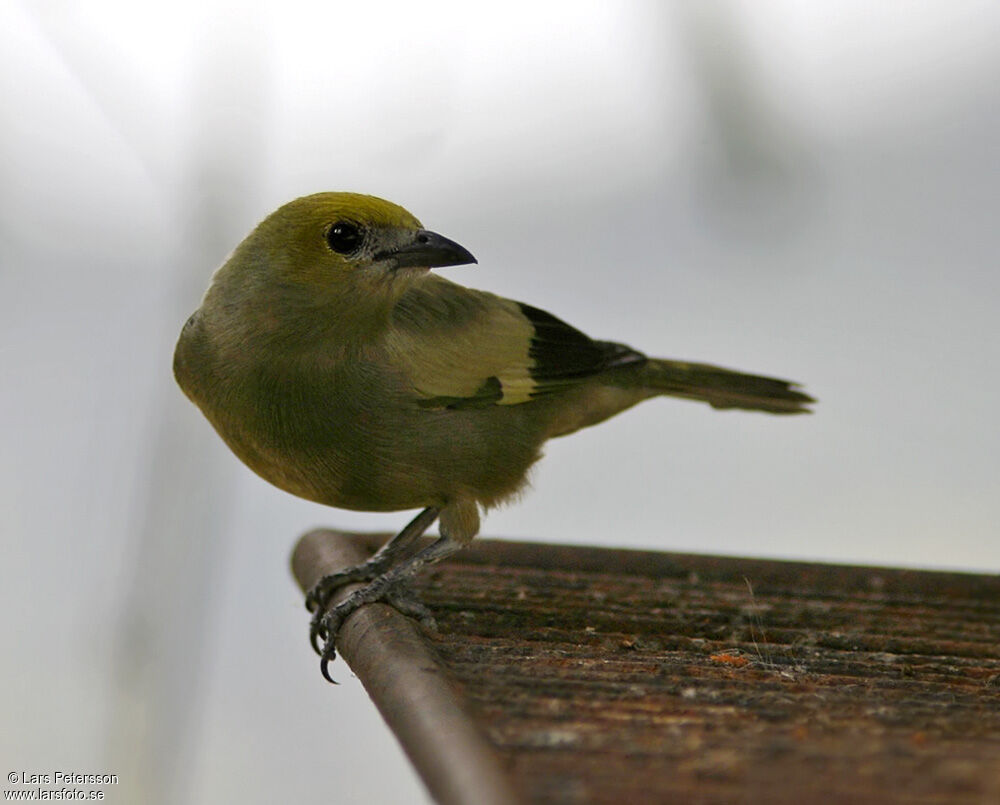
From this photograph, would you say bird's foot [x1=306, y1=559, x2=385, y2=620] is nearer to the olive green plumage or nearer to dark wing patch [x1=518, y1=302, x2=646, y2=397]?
the olive green plumage

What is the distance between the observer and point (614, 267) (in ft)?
27.9

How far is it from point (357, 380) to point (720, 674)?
144cm

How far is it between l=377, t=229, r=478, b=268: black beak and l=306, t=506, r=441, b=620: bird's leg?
0.83 metres

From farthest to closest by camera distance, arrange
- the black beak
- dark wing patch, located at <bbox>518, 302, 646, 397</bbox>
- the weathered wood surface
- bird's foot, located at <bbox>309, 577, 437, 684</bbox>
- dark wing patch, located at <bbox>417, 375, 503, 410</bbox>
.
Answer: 1. dark wing patch, located at <bbox>518, 302, 646, 397</bbox>
2. dark wing patch, located at <bbox>417, 375, 503, 410</bbox>
3. the black beak
4. bird's foot, located at <bbox>309, 577, 437, 684</bbox>
5. the weathered wood surface

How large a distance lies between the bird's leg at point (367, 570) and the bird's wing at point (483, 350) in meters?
0.43

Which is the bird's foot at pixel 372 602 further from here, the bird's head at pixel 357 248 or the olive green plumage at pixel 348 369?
the bird's head at pixel 357 248

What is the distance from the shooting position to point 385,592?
382 centimetres

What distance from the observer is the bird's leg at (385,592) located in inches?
150

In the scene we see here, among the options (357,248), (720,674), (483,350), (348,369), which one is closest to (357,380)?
(348,369)

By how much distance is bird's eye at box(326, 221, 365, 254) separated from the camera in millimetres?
3967

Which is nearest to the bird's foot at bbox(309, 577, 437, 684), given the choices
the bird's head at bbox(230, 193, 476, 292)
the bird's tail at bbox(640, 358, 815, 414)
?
the bird's head at bbox(230, 193, 476, 292)

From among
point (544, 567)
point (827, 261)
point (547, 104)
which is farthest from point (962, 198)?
point (544, 567)

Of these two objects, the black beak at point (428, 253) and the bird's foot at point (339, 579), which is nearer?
the black beak at point (428, 253)

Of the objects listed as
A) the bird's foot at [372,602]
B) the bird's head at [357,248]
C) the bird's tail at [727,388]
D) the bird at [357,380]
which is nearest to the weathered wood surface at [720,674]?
the bird's foot at [372,602]
